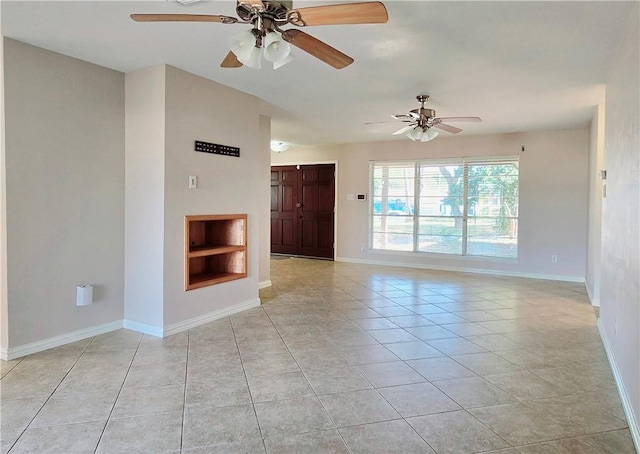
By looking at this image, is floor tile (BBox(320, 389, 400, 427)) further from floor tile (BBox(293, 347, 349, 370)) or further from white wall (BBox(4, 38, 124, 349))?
white wall (BBox(4, 38, 124, 349))

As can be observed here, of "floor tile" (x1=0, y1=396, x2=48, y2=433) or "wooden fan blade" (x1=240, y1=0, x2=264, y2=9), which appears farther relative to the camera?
"floor tile" (x1=0, y1=396, x2=48, y2=433)

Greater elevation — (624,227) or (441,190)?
(441,190)

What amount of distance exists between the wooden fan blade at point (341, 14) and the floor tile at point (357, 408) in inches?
81.1

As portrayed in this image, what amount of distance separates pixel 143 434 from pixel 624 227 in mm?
2947

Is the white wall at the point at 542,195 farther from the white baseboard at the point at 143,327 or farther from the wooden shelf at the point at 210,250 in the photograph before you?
the white baseboard at the point at 143,327

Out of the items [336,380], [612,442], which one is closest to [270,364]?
[336,380]

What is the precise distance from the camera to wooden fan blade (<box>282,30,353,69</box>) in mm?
2166

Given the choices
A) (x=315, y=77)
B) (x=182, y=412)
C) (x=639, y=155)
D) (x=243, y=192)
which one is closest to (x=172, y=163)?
(x=243, y=192)

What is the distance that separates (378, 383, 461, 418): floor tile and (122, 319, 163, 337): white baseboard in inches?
81.2

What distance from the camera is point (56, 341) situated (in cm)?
328

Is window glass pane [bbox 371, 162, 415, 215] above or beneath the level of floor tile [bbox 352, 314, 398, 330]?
above

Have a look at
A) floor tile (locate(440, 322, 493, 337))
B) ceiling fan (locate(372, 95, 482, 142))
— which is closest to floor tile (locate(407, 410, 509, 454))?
floor tile (locate(440, 322, 493, 337))

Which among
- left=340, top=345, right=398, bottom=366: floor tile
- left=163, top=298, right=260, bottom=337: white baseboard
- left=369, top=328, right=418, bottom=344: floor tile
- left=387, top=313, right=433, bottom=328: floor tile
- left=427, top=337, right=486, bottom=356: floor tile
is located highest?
left=163, top=298, right=260, bottom=337: white baseboard

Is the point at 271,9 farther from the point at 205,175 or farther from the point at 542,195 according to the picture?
the point at 542,195
